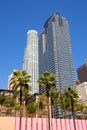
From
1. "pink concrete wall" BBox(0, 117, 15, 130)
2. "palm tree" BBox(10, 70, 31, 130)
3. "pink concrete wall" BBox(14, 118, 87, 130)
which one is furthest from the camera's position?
"pink concrete wall" BBox(14, 118, 87, 130)

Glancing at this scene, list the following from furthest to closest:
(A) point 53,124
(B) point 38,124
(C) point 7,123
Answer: (A) point 53,124 → (B) point 38,124 → (C) point 7,123

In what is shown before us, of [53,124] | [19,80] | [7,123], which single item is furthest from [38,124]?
[19,80]

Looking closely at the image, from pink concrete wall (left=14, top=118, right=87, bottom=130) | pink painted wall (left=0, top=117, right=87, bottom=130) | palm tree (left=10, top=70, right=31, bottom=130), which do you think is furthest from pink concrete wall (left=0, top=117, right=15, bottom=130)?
palm tree (left=10, top=70, right=31, bottom=130)

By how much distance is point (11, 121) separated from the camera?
4916 centimetres

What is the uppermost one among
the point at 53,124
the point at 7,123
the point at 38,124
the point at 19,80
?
the point at 19,80

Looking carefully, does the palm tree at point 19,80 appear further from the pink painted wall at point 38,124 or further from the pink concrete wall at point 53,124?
the pink concrete wall at point 53,124

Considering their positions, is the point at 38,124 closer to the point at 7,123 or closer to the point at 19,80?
the point at 7,123

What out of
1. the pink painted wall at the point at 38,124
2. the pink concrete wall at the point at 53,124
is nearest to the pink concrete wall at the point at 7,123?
the pink painted wall at the point at 38,124

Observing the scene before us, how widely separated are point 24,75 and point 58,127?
1820 cm

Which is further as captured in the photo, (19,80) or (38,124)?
(38,124)

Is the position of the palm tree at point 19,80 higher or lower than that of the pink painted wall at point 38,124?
higher

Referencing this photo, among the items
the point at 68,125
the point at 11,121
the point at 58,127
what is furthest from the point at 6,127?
the point at 68,125

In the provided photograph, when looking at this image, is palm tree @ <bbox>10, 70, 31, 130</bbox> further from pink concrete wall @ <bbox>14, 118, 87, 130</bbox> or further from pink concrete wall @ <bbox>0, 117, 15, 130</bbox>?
pink concrete wall @ <bbox>14, 118, 87, 130</bbox>

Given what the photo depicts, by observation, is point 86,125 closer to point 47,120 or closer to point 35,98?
point 47,120
